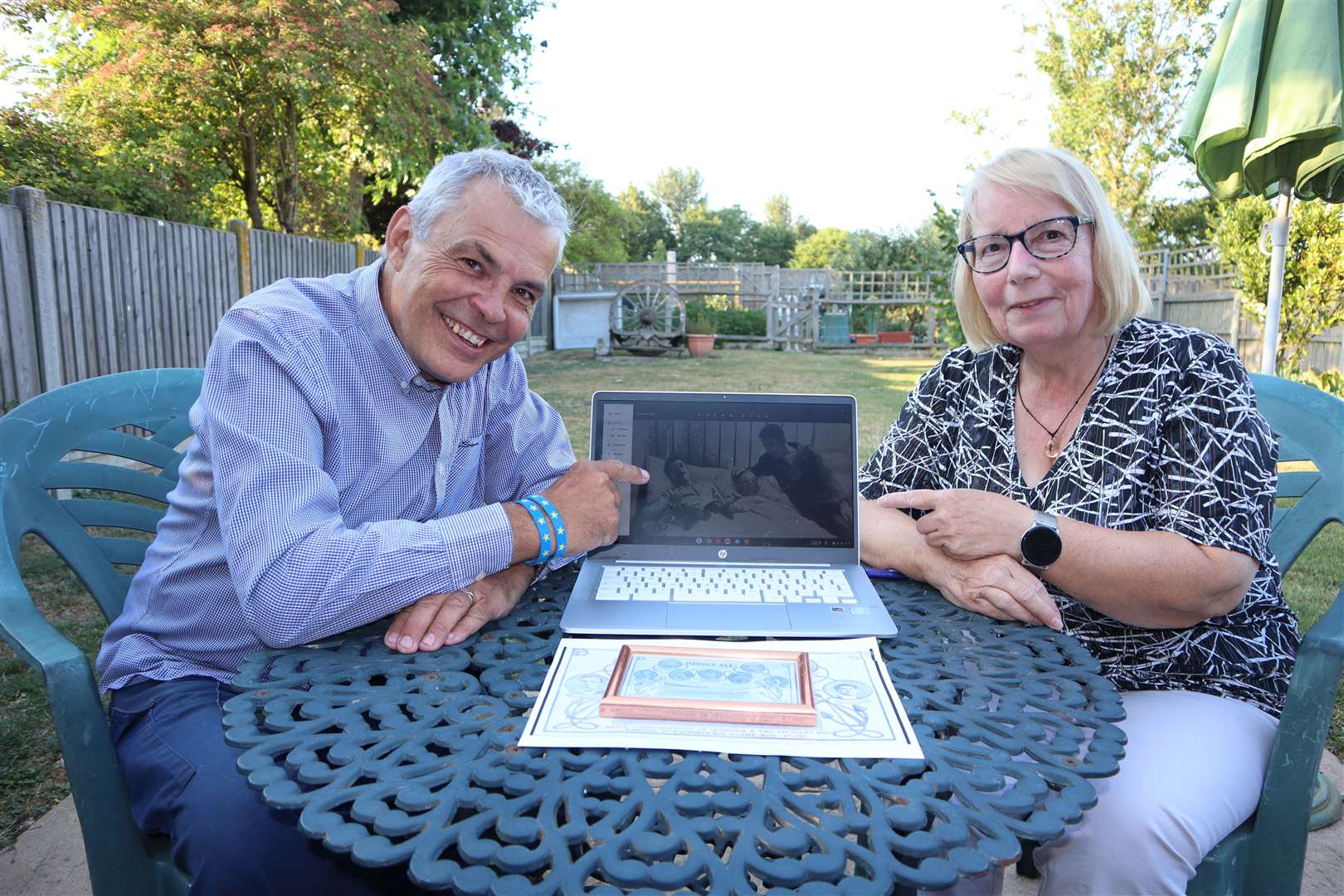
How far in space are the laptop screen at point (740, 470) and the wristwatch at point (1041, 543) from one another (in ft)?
1.14

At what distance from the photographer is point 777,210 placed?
7038cm

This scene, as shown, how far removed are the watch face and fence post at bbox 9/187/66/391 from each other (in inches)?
224

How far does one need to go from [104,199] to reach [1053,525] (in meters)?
8.23

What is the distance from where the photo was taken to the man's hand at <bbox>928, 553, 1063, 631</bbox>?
160 centimetres

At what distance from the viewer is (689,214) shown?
6200cm

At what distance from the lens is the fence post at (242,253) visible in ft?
24.7

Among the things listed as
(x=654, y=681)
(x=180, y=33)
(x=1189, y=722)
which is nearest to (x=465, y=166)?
(x=654, y=681)

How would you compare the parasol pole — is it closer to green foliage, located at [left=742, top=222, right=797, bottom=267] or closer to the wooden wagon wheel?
the wooden wagon wheel

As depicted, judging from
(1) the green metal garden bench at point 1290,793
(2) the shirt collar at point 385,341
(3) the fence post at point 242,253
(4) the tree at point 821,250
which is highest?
(4) the tree at point 821,250

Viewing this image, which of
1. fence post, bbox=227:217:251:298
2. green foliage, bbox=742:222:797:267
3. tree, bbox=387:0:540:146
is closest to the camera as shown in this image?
fence post, bbox=227:217:251:298

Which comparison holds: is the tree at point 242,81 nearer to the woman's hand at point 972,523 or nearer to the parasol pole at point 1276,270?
the parasol pole at point 1276,270

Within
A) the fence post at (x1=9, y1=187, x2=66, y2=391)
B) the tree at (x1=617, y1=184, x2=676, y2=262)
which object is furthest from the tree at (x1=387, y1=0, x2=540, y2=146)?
the tree at (x1=617, y1=184, x2=676, y2=262)

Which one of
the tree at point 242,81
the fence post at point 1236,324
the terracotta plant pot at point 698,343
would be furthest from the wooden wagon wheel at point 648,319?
the fence post at point 1236,324

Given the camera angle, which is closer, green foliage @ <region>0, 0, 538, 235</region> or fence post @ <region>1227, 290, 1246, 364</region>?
green foliage @ <region>0, 0, 538, 235</region>
